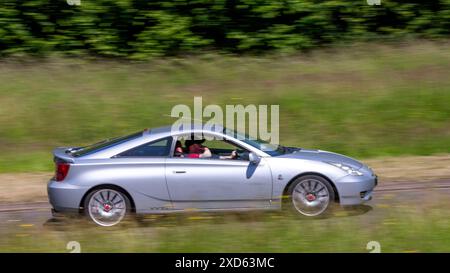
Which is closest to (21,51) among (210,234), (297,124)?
(297,124)

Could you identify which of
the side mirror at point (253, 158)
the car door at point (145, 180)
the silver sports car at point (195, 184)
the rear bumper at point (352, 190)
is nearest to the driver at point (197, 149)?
the silver sports car at point (195, 184)

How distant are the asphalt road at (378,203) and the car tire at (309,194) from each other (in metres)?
0.43

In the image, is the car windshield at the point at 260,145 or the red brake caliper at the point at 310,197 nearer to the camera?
the red brake caliper at the point at 310,197

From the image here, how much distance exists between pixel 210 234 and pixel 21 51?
12.8 m

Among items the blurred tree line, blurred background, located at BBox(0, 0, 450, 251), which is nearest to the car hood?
blurred background, located at BBox(0, 0, 450, 251)

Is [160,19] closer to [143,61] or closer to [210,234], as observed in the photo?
[143,61]

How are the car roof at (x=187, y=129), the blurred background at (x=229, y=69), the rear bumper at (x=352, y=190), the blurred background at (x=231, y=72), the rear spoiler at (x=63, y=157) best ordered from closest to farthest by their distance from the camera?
the rear bumper at (x=352, y=190)
the rear spoiler at (x=63, y=157)
the car roof at (x=187, y=129)
the blurred background at (x=231, y=72)
the blurred background at (x=229, y=69)

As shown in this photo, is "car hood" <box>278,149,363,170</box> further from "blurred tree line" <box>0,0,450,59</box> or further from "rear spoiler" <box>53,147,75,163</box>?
"blurred tree line" <box>0,0,450,59</box>

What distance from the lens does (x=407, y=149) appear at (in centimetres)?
1576

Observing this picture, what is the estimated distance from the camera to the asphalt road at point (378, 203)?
11328 mm

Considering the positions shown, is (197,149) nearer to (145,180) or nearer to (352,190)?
(145,180)

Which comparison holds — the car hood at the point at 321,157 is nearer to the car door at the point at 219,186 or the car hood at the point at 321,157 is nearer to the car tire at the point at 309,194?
the car tire at the point at 309,194

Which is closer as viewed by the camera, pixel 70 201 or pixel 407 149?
pixel 70 201

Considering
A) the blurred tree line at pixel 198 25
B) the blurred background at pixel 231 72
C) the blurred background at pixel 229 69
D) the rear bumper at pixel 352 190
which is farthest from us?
the blurred tree line at pixel 198 25
